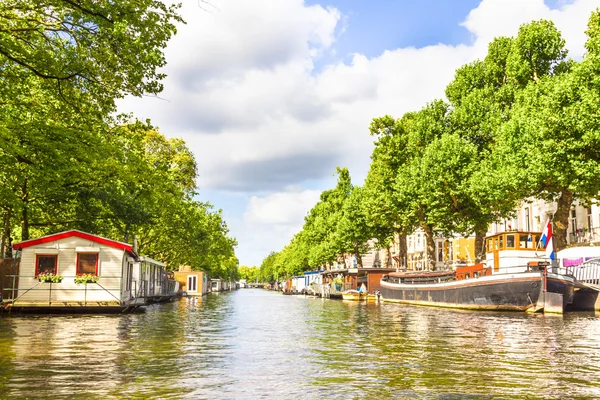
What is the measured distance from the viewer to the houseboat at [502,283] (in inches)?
1315

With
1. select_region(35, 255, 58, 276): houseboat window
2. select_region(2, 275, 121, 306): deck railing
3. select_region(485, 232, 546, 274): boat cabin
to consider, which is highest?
select_region(485, 232, 546, 274): boat cabin

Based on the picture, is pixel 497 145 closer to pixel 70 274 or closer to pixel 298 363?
pixel 70 274

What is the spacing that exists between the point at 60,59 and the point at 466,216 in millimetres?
39224

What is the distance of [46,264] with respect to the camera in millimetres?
30750

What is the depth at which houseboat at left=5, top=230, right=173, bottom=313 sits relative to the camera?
30.2m

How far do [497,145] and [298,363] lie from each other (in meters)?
35.4

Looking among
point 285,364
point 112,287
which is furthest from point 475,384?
point 112,287

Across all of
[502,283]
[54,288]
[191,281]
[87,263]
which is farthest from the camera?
[191,281]

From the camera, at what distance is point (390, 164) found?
2282 inches

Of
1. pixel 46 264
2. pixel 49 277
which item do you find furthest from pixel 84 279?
pixel 46 264

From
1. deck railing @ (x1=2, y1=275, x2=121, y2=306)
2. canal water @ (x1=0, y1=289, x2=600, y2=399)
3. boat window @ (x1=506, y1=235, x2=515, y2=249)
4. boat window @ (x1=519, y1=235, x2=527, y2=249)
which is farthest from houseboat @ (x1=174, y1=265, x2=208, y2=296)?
canal water @ (x1=0, y1=289, x2=600, y2=399)

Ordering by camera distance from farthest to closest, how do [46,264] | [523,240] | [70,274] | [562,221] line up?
1. [523,240]
2. [562,221]
3. [70,274]
4. [46,264]

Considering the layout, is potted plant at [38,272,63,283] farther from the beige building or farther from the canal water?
the canal water

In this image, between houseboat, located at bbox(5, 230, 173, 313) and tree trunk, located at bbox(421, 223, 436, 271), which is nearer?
houseboat, located at bbox(5, 230, 173, 313)
